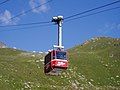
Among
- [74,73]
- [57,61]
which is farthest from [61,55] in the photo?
[74,73]

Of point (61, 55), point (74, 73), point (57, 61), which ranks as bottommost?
point (57, 61)

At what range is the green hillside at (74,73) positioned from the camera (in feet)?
260

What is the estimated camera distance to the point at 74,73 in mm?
95938

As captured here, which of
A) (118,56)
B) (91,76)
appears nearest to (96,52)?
(118,56)

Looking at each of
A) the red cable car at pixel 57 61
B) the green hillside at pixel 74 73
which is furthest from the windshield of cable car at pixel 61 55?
the green hillside at pixel 74 73

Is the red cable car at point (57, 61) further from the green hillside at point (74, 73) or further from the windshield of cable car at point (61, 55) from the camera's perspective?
the green hillside at point (74, 73)

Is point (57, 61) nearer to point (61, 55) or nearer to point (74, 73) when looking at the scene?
point (61, 55)

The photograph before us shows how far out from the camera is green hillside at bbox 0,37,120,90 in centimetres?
7938

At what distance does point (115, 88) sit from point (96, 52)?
116ft

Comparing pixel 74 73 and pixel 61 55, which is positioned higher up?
pixel 74 73

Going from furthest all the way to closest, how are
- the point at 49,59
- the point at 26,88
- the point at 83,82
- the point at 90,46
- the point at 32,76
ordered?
1. the point at 90,46
2. the point at 83,82
3. the point at 32,76
4. the point at 26,88
5. the point at 49,59


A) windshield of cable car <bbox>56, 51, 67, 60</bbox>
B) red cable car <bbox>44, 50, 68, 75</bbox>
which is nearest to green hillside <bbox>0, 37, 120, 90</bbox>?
red cable car <bbox>44, 50, 68, 75</bbox>

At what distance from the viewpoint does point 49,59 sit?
35.6 m

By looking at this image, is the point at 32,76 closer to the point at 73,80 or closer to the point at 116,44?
the point at 73,80
